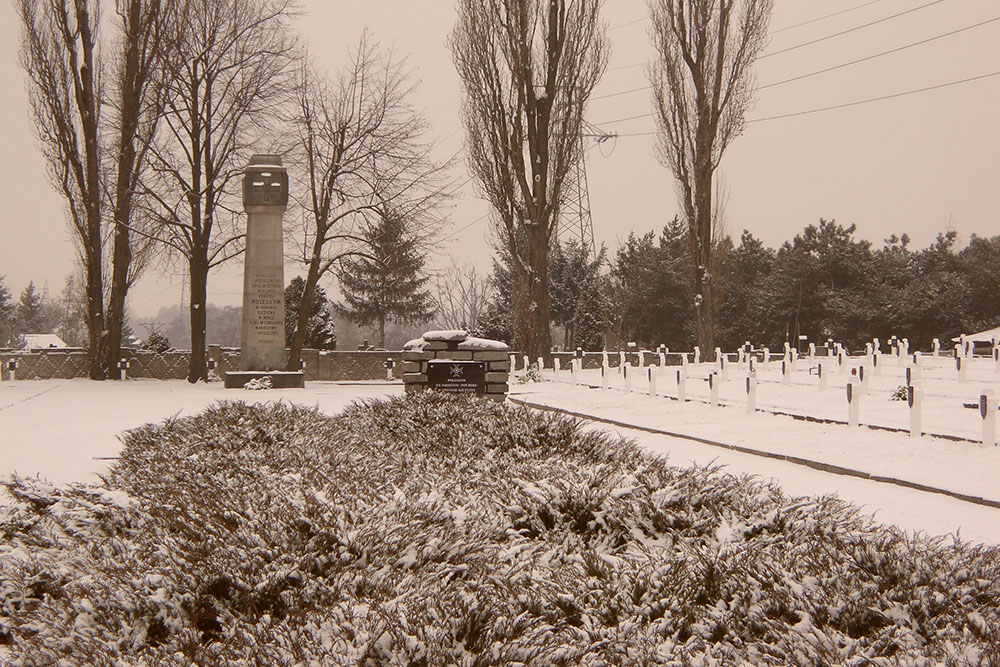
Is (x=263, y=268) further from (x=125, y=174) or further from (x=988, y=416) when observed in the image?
(x=988, y=416)

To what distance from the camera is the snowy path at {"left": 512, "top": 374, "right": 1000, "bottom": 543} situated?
6.56 metres

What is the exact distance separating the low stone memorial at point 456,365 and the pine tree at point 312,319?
85.6 ft

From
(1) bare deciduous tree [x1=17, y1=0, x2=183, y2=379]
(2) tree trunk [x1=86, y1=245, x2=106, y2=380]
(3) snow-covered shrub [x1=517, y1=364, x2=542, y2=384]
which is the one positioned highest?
(1) bare deciduous tree [x1=17, y1=0, x2=183, y2=379]

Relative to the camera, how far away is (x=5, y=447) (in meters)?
9.19

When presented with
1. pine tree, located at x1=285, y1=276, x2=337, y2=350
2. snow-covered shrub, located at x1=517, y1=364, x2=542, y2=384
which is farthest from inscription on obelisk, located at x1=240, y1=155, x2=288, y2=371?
pine tree, located at x1=285, y1=276, x2=337, y2=350

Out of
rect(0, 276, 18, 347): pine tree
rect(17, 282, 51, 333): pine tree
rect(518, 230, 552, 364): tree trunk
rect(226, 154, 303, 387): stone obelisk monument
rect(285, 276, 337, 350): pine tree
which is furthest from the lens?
rect(17, 282, 51, 333): pine tree

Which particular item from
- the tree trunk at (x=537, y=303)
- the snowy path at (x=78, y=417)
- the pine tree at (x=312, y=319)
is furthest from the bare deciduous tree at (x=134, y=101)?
the pine tree at (x=312, y=319)

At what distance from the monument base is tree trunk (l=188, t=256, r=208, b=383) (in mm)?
6743

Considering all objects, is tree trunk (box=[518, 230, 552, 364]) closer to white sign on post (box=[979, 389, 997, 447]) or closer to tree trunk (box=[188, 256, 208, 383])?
tree trunk (box=[188, 256, 208, 383])

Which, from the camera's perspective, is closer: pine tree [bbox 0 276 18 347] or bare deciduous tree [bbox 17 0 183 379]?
bare deciduous tree [bbox 17 0 183 379]

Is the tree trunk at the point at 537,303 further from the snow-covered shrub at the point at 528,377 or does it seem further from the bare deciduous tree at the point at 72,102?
the bare deciduous tree at the point at 72,102

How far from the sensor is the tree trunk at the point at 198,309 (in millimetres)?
27188

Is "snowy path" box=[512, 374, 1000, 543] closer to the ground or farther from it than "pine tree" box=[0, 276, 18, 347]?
closer to the ground

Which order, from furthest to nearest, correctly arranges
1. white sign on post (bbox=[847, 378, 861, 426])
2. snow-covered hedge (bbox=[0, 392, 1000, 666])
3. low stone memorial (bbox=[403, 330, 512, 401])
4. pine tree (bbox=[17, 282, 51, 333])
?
1. pine tree (bbox=[17, 282, 51, 333])
2. low stone memorial (bbox=[403, 330, 512, 401])
3. white sign on post (bbox=[847, 378, 861, 426])
4. snow-covered hedge (bbox=[0, 392, 1000, 666])
